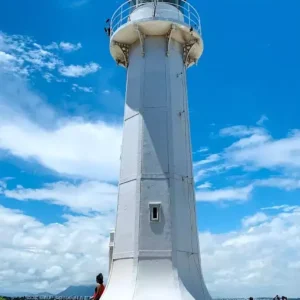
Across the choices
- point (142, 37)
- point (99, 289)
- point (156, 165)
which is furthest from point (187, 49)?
point (99, 289)

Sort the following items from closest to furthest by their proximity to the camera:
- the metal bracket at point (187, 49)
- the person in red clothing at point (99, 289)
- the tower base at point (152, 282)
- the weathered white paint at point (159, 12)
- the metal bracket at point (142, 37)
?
1. the person in red clothing at point (99, 289)
2. the tower base at point (152, 282)
3. the metal bracket at point (142, 37)
4. the weathered white paint at point (159, 12)
5. the metal bracket at point (187, 49)

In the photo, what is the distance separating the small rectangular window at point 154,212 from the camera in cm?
1612

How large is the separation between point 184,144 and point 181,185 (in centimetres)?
184

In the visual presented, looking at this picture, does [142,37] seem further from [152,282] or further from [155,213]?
[152,282]

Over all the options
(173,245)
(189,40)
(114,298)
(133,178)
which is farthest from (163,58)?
(114,298)

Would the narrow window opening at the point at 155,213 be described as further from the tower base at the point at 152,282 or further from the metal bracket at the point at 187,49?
the metal bracket at the point at 187,49

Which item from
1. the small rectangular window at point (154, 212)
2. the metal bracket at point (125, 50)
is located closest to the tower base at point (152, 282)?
the small rectangular window at point (154, 212)

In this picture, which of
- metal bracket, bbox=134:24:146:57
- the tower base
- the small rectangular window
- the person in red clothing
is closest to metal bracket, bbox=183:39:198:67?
metal bracket, bbox=134:24:146:57

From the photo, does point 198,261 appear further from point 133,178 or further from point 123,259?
point 133,178

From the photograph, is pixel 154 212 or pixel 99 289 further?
pixel 154 212

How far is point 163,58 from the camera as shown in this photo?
18.4 m

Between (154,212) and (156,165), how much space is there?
1.88 m

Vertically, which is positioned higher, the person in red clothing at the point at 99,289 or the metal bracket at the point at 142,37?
the metal bracket at the point at 142,37

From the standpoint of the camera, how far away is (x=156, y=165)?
16922 millimetres
